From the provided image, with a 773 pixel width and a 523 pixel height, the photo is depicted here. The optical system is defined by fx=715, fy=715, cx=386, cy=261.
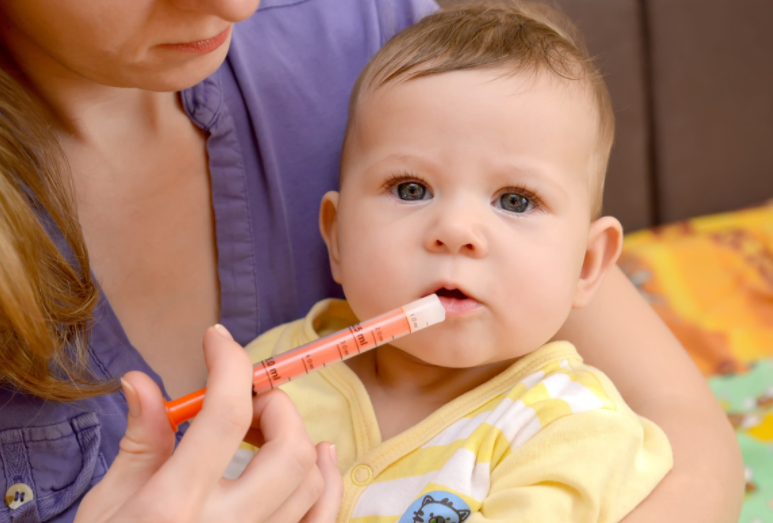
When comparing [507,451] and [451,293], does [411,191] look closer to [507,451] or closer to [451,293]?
[451,293]

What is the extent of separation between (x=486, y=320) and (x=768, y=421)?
0.91 metres

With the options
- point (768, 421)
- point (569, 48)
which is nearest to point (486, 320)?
point (569, 48)

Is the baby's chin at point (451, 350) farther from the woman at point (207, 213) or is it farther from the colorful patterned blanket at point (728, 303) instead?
the colorful patterned blanket at point (728, 303)

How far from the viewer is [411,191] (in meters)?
0.91

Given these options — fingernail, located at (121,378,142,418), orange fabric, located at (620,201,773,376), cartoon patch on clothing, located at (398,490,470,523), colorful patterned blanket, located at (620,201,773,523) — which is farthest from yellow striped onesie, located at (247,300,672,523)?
orange fabric, located at (620,201,773,376)

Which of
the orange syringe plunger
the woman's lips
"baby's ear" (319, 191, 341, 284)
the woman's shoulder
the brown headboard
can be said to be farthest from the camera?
the brown headboard

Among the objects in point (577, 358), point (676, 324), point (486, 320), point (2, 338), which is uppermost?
point (2, 338)

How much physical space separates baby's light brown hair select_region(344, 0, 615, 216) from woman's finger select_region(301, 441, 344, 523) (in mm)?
478

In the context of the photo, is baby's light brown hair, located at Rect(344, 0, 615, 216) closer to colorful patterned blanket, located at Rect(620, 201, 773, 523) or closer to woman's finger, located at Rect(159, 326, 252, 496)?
→ woman's finger, located at Rect(159, 326, 252, 496)

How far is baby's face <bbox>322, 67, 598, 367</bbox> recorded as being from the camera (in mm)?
843

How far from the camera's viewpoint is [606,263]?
1.02 metres

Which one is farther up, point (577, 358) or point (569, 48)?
point (569, 48)

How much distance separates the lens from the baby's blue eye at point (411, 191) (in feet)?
2.97

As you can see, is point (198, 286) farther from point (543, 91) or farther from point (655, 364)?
point (655, 364)
